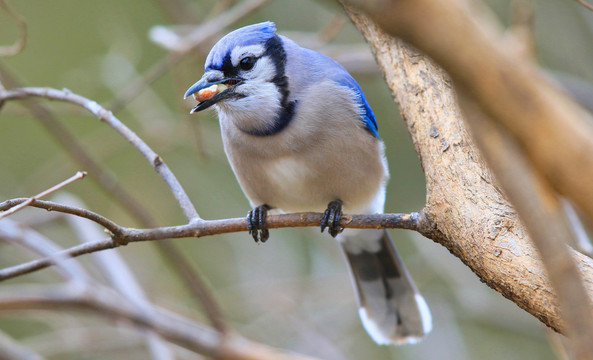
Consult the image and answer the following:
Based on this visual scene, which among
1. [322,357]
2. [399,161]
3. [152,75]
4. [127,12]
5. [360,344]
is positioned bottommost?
[360,344]

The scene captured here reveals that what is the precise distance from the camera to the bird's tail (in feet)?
9.63

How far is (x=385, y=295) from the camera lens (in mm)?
3082

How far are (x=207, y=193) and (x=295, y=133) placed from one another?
210 centimetres

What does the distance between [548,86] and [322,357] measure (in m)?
3.11

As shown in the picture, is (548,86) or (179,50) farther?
(179,50)

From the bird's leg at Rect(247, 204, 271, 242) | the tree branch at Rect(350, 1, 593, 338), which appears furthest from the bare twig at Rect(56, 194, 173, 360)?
the tree branch at Rect(350, 1, 593, 338)

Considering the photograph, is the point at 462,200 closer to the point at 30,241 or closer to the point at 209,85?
the point at 209,85

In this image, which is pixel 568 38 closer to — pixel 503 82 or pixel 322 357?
pixel 322 357

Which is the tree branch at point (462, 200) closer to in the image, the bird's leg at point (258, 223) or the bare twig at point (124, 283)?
the bird's leg at point (258, 223)

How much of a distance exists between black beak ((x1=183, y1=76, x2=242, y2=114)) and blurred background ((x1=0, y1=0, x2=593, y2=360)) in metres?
0.80

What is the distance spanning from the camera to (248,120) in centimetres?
261

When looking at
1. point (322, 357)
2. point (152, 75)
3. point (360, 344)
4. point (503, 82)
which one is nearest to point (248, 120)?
point (152, 75)

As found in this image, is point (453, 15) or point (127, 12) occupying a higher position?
point (127, 12)

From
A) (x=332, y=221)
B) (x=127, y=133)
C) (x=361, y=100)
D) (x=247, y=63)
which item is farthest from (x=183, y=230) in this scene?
(x=361, y=100)
